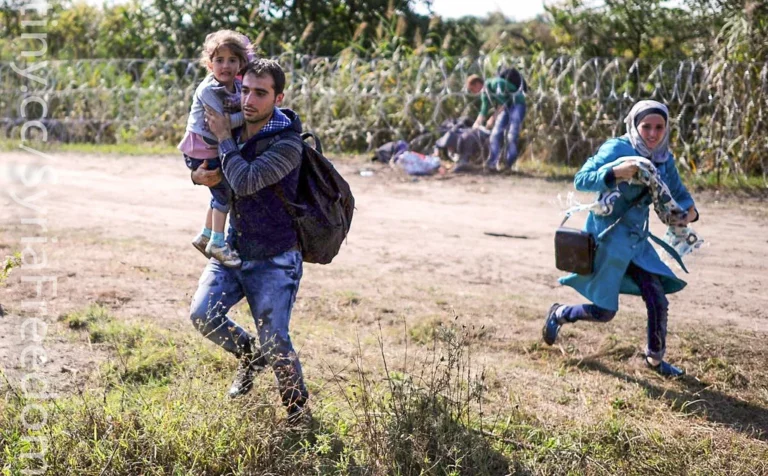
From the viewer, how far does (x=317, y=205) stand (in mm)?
4383

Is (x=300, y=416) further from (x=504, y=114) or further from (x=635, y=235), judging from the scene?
(x=504, y=114)

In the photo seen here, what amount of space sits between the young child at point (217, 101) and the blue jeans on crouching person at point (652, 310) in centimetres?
232

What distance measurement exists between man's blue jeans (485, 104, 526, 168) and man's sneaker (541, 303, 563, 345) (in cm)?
793

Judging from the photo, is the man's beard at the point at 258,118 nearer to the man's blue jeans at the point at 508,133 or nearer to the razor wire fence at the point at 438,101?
the razor wire fence at the point at 438,101

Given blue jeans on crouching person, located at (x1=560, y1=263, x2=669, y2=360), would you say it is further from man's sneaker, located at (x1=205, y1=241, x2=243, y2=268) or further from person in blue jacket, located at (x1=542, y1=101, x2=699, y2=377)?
man's sneaker, located at (x1=205, y1=241, x2=243, y2=268)

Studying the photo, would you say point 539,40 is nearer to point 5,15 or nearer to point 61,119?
point 61,119

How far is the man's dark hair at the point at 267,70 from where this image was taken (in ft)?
13.8

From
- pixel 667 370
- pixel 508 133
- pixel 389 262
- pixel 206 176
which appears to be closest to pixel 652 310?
pixel 667 370

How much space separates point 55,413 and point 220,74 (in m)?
1.71

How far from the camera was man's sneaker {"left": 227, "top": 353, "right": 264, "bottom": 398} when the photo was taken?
14.7 feet

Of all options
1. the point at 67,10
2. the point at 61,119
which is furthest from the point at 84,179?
the point at 67,10

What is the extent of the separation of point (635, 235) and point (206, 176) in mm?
2504

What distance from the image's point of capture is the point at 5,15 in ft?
63.8

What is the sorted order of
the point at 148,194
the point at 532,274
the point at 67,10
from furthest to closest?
the point at 67,10 < the point at 148,194 < the point at 532,274
